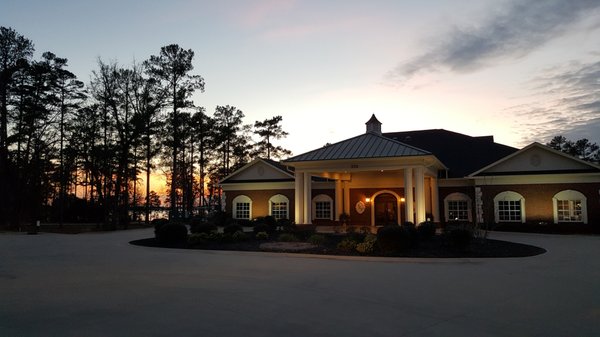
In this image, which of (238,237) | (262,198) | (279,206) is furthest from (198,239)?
(262,198)

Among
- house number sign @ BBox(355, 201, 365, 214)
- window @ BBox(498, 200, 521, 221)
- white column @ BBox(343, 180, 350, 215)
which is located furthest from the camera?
house number sign @ BBox(355, 201, 365, 214)

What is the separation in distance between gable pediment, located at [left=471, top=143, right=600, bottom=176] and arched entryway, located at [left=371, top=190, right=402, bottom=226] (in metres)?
5.84

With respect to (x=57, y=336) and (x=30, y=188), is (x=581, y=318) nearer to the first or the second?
(x=57, y=336)

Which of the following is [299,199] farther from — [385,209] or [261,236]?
[385,209]

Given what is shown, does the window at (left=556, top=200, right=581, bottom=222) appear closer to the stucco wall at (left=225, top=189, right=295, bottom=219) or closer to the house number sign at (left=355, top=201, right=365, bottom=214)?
the house number sign at (left=355, top=201, right=365, bottom=214)

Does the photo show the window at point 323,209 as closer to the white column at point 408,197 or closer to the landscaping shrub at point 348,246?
the white column at point 408,197

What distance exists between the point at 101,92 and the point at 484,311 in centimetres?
3213

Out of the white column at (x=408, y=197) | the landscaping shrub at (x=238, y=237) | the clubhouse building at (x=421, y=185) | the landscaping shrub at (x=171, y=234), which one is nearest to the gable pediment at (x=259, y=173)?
the clubhouse building at (x=421, y=185)

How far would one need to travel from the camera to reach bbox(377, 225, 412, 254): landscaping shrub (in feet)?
45.7

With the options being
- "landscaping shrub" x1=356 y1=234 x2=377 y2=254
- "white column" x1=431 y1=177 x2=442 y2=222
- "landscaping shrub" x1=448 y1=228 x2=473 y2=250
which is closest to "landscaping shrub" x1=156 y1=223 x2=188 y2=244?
"landscaping shrub" x1=356 y1=234 x2=377 y2=254

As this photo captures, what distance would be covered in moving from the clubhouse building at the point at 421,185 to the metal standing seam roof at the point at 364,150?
0.18ft

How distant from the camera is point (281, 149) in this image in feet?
168

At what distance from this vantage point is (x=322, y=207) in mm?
30250

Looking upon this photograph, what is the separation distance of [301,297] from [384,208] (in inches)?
871
